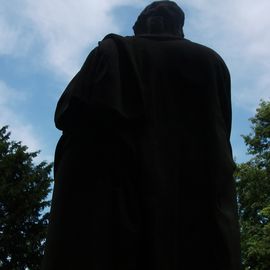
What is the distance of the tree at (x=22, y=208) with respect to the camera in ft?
78.3

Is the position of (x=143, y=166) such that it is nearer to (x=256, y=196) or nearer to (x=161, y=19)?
(x=161, y=19)

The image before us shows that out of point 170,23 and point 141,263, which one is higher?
point 170,23

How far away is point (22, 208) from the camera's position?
24922 mm

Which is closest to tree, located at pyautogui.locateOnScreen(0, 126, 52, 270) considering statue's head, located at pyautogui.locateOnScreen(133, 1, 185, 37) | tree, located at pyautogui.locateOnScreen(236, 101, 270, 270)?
tree, located at pyautogui.locateOnScreen(236, 101, 270, 270)

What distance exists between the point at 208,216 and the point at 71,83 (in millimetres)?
1255

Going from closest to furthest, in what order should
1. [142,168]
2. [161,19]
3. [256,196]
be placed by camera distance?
[142,168]
[161,19]
[256,196]

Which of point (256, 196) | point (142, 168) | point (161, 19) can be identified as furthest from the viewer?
point (256, 196)

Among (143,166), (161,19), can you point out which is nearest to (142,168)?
(143,166)

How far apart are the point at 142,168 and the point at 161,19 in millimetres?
1389

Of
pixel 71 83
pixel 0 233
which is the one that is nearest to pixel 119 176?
pixel 71 83

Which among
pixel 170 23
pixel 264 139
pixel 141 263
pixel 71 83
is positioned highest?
pixel 264 139

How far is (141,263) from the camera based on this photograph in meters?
3.64

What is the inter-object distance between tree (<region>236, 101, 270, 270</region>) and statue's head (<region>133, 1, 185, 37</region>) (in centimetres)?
1612

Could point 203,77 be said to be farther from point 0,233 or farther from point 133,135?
point 0,233
